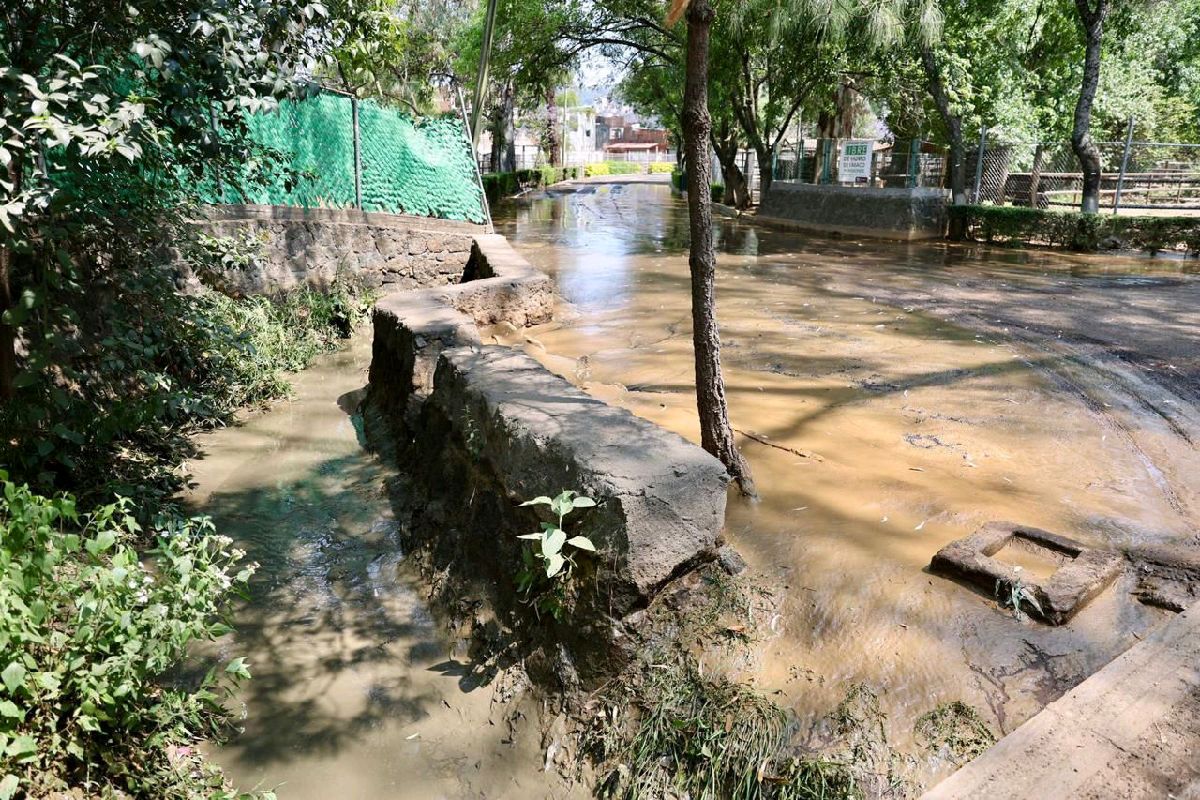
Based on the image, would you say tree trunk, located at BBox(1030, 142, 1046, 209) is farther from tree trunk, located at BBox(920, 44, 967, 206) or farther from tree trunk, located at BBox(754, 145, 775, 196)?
tree trunk, located at BBox(754, 145, 775, 196)

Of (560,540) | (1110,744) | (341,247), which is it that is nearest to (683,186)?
(341,247)

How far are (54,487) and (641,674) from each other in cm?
292

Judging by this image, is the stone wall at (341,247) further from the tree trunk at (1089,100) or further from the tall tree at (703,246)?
the tree trunk at (1089,100)

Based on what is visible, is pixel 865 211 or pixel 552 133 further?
pixel 552 133

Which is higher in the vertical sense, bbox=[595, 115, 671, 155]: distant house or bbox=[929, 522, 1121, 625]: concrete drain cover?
bbox=[595, 115, 671, 155]: distant house

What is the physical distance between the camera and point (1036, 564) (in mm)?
3293

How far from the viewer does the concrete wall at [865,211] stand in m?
17.0

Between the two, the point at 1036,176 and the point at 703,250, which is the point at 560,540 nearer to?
the point at 703,250

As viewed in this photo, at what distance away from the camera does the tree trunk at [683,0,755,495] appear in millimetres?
3479

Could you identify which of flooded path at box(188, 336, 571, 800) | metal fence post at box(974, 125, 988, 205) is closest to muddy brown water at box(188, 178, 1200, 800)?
flooded path at box(188, 336, 571, 800)

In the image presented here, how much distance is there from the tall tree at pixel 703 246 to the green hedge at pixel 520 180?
15.2m

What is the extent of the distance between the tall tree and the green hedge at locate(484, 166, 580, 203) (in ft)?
49.7

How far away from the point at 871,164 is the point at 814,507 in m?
16.7

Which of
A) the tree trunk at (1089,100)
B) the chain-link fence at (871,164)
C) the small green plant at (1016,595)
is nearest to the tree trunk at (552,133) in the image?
the chain-link fence at (871,164)
